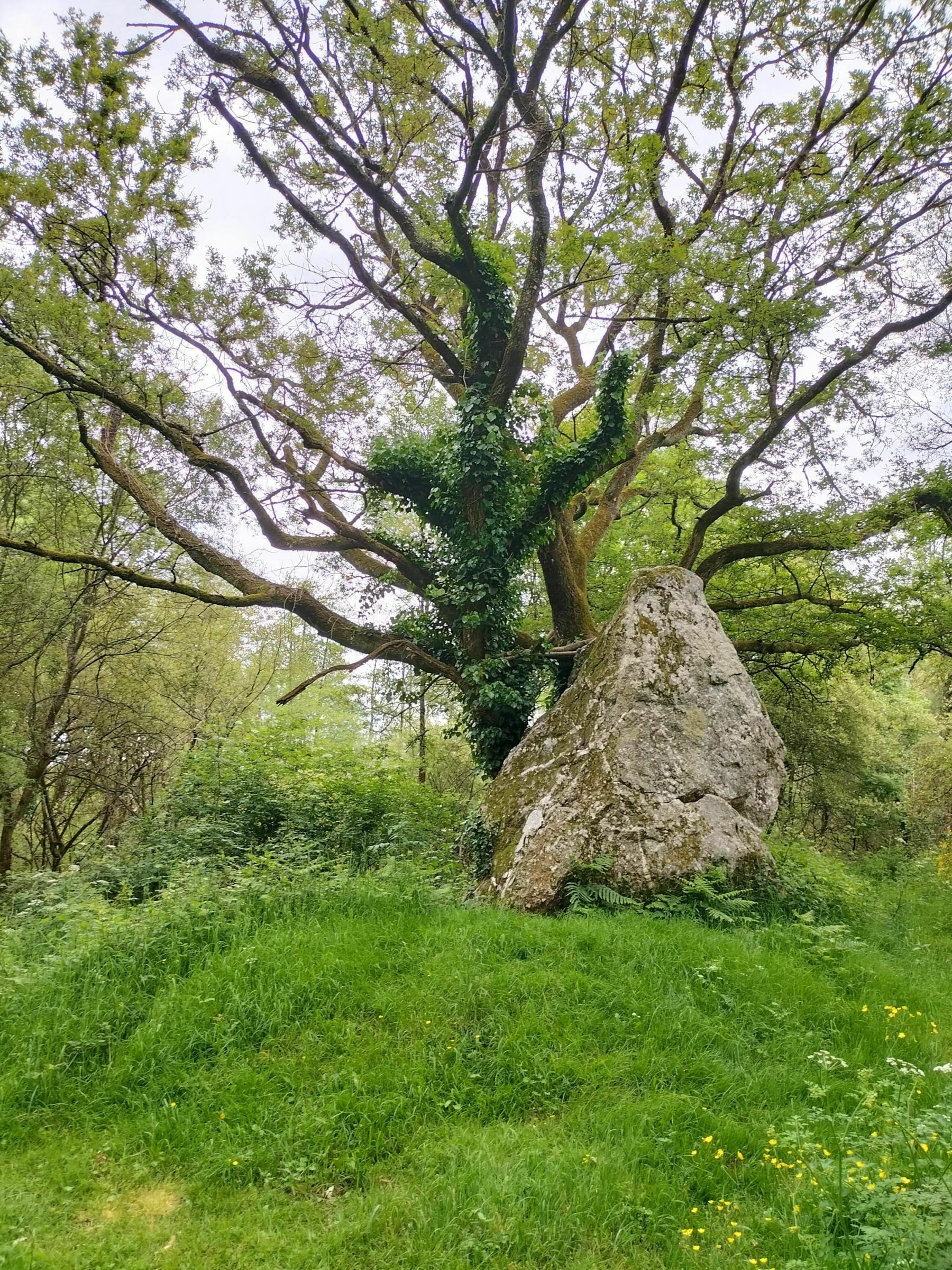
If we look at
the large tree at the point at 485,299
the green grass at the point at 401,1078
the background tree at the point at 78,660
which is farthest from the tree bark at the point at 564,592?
the background tree at the point at 78,660

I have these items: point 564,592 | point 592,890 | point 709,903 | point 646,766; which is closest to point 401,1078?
point 592,890

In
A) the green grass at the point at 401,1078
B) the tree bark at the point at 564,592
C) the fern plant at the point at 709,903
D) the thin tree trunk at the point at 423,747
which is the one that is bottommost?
the green grass at the point at 401,1078

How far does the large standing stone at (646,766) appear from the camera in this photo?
6.53 metres

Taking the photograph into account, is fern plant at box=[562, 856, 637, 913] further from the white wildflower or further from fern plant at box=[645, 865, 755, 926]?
the white wildflower

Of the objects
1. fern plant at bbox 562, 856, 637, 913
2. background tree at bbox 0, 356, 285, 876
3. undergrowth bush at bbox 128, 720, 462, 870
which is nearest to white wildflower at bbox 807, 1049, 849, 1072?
fern plant at bbox 562, 856, 637, 913

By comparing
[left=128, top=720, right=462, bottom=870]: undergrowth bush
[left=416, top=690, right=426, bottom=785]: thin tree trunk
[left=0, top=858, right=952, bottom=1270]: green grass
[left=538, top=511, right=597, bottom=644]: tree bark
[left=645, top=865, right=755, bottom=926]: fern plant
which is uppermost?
[left=538, top=511, right=597, bottom=644]: tree bark

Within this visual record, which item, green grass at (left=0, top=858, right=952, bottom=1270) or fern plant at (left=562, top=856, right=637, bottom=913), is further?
fern plant at (left=562, top=856, right=637, bottom=913)

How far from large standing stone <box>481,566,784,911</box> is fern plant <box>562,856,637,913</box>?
82 millimetres

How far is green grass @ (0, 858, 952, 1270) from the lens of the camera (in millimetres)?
2791

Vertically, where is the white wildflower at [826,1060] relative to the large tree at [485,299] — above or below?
below

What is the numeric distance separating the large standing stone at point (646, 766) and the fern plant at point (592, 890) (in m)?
0.08

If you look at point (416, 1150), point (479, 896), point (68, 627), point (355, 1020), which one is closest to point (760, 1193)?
point (416, 1150)

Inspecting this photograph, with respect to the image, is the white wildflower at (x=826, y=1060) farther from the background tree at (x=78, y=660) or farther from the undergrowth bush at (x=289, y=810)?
the background tree at (x=78, y=660)

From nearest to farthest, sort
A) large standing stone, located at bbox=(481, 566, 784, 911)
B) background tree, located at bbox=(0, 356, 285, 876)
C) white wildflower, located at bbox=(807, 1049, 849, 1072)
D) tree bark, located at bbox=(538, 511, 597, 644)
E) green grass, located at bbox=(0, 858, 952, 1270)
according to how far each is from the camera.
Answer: green grass, located at bbox=(0, 858, 952, 1270)
white wildflower, located at bbox=(807, 1049, 849, 1072)
large standing stone, located at bbox=(481, 566, 784, 911)
tree bark, located at bbox=(538, 511, 597, 644)
background tree, located at bbox=(0, 356, 285, 876)
